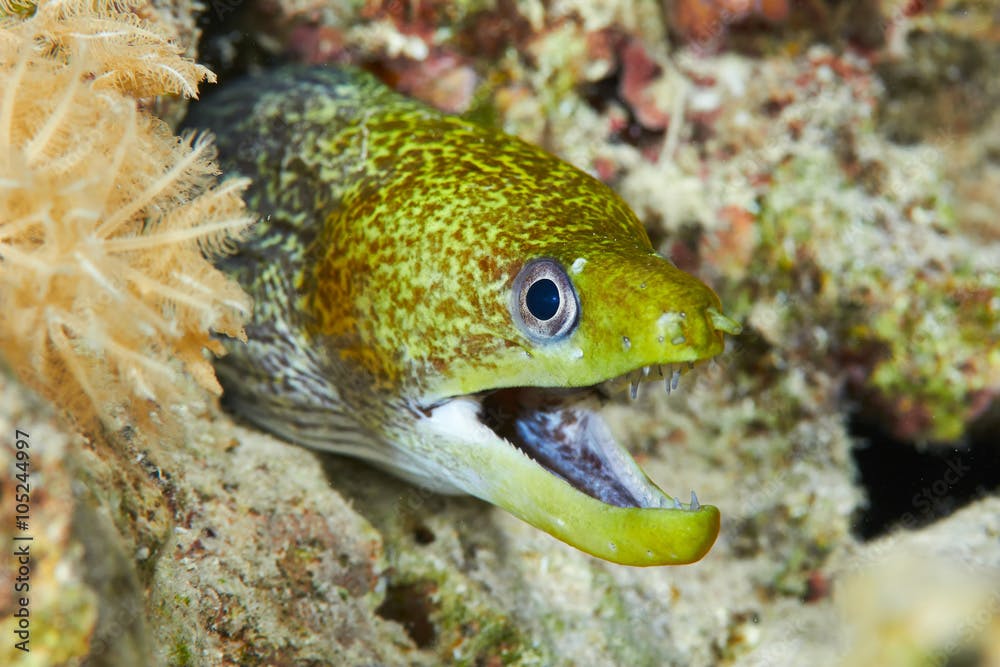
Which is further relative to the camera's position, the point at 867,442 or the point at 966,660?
the point at 867,442

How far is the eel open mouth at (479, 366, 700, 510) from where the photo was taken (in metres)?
2.39

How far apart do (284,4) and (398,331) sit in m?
2.36

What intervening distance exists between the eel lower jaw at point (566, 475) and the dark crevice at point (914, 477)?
Result: 7.66 ft

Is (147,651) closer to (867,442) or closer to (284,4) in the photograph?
(284,4)

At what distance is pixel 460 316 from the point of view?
7.44 feet

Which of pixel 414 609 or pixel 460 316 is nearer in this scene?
pixel 460 316

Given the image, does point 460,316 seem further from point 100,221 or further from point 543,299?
point 100,221

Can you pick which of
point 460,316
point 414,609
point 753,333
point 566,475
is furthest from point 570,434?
point 753,333

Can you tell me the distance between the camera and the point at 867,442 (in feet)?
14.2

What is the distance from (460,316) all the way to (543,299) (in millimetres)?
292

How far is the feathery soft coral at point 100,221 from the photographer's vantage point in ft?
5.38

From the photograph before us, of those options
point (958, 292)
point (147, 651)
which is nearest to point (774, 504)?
point (958, 292)

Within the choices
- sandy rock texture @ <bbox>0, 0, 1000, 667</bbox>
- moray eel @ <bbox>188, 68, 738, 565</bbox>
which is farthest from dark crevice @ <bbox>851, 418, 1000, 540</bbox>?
moray eel @ <bbox>188, 68, 738, 565</bbox>

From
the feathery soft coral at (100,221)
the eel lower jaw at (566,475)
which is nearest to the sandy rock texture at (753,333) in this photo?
the eel lower jaw at (566,475)
